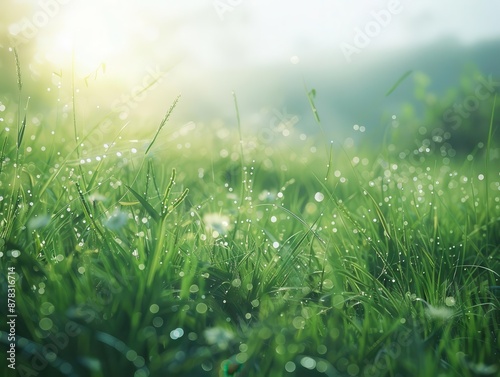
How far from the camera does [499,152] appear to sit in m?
3.94

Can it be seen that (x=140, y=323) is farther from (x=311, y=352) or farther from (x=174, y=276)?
(x=311, y=352)

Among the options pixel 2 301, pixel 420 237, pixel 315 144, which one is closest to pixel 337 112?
pixel 315 144

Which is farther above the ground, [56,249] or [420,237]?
[56,249]

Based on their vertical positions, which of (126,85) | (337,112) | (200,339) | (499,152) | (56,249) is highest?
(126,85)

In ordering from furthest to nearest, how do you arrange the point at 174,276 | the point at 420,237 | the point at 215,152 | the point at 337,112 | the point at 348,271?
the point at 337,112 < the point at 215,152 < the point at 420,237 < the point at 348,271 < the point at 174,276

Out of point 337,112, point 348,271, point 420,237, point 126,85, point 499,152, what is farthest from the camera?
point 337,112

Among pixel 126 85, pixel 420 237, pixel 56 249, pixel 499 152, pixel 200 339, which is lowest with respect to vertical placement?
pixel 499 152

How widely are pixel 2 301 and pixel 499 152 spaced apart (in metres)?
3.67

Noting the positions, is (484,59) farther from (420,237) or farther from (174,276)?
(174,276)

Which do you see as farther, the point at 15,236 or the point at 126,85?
the point at 126,85

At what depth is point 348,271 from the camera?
148cm

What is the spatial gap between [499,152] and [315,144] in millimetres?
1325

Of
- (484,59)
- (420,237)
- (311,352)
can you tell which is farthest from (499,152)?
(311,352)

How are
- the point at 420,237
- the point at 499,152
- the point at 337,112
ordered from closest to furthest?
the point at 420,237 < the point at 499,152 < the point at 337,112
